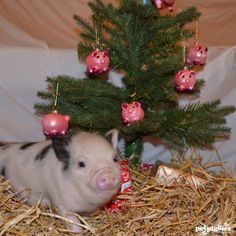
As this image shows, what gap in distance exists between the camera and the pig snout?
155 centimetres

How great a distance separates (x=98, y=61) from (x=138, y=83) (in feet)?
0.73

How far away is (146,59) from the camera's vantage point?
191 centimetres

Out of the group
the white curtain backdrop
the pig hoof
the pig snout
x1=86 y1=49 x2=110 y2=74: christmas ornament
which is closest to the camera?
the pig snout

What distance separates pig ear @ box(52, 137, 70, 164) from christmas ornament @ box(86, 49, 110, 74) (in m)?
0.28

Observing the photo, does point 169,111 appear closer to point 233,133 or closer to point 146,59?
point 146,59

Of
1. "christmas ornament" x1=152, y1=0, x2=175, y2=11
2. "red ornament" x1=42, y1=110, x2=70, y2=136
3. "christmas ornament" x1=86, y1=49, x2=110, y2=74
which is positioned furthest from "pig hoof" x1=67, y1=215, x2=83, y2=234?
"christmas ornament" x1=152, y1=0, x2=175, y2=11

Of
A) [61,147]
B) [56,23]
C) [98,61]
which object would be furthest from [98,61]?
[56,23]

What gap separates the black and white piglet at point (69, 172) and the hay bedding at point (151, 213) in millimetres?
50

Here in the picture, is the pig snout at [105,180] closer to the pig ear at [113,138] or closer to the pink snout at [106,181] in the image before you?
the pink snout at [106,181]

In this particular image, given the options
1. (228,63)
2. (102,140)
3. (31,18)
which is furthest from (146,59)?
(31,18)

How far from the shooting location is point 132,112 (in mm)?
1776

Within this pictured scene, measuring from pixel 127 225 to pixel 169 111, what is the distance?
1.62ft

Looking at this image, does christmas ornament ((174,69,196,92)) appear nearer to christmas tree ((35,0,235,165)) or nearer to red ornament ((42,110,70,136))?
christmas tree ((35,0,235,165))

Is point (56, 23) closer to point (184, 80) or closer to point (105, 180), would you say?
point (184, 80)
